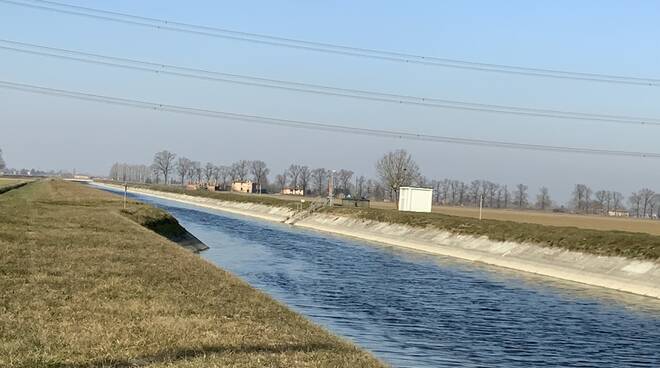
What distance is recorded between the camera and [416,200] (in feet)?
305

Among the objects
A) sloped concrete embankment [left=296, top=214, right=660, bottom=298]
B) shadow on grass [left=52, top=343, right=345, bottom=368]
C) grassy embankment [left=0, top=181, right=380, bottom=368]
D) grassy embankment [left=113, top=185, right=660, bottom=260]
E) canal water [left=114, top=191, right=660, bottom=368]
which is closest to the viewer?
shadow on grass [left=52, top=343, right=345, bottom=368]

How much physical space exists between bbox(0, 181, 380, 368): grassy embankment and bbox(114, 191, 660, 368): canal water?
3.47 metres

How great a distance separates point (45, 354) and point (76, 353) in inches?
17.3

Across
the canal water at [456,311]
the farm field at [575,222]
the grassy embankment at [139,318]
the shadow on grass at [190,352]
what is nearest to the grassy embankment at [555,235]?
the canal water at [456,311]

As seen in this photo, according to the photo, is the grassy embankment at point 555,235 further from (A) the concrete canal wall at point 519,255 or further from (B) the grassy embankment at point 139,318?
(B) the grassy embankment at point 139,318

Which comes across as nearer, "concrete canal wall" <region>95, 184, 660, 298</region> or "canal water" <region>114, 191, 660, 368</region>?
"canal water" <region>114, 191, 660, 368</region>

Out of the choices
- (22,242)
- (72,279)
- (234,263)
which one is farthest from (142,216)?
(72,279)

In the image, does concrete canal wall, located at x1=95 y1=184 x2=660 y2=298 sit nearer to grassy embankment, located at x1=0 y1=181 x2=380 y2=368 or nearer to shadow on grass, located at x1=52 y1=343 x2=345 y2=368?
grassy embankment, located at x1=0 y1=181 x2=380 y2=368

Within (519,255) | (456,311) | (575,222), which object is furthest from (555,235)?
(575,222)

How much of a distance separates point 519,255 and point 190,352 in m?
42.1

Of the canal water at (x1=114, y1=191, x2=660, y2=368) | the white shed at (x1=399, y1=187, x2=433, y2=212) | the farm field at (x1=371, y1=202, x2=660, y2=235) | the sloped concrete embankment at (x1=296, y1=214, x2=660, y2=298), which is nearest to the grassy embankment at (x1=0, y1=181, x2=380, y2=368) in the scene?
the canal water at (x1=114, y1=191, x2=660, y2=368)

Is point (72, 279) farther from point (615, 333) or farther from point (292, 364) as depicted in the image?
point (615, 333)

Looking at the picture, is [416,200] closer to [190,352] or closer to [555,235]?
[555,235]

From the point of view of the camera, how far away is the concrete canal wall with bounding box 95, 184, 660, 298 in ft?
124
